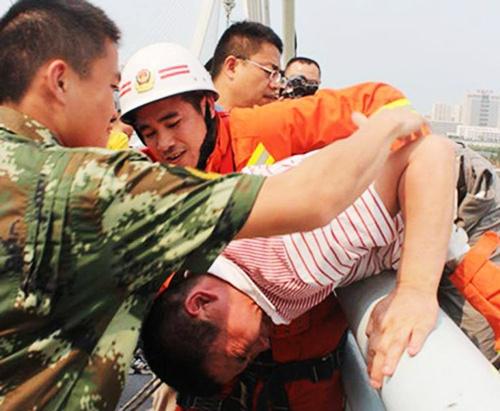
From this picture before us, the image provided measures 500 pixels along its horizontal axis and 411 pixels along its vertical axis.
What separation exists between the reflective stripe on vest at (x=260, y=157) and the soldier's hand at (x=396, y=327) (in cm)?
66

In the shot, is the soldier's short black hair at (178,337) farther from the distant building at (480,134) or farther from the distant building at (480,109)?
the distant building at (480,109)

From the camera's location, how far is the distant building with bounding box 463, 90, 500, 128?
74512 mm

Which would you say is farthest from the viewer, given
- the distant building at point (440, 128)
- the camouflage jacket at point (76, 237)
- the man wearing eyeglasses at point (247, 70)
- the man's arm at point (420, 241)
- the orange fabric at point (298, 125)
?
the man wearing eyeglasses at point (247, 70)

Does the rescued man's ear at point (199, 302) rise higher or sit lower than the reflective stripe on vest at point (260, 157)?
lower

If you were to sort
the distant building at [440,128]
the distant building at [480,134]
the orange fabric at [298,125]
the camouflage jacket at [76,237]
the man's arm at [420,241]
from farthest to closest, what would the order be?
the distant building at [480,134] < the orange fabric at [298,125] < the distant building at [440,128] < the man's arm at [420,241] < the camouflage jacket at [76,237]

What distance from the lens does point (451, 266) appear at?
134 centimetres

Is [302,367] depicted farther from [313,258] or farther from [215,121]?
[215,121]

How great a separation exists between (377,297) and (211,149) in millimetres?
744

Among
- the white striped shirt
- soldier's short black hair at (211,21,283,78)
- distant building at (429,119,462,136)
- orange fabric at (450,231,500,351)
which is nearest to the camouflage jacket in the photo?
the white striped shirt

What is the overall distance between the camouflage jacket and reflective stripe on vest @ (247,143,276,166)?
77cm

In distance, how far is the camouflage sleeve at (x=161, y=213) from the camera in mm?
963

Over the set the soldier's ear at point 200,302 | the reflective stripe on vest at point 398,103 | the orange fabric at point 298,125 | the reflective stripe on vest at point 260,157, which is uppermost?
the reflective stripe on vest at point 398,103

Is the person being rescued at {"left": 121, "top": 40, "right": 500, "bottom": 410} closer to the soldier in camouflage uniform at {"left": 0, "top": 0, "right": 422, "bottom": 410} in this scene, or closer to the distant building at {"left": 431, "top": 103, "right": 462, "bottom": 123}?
the soldier in camouflage uniform at {"left": 0, "top": 0, "right": 422, "bottom": 410}

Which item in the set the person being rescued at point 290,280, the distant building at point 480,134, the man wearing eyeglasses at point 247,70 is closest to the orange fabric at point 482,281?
the person being rescued at point 290,280
